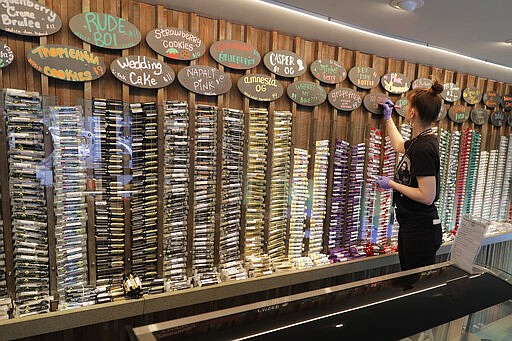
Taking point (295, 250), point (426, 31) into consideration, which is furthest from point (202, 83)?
point (426, 31)

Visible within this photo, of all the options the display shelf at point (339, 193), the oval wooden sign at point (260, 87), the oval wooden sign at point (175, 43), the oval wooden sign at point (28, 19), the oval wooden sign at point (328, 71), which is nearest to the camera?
the oval wooden sign at point (28, 19)

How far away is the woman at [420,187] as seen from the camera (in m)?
2.21

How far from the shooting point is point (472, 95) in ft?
15.1

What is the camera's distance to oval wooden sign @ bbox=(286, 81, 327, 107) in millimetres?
3236

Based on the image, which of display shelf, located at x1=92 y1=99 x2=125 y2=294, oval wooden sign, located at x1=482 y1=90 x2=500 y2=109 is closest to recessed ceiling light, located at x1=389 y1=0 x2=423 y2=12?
display shelf, located at x1=92 y1=99 x2=125 y2=294

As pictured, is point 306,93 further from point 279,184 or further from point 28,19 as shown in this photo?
point 28,19

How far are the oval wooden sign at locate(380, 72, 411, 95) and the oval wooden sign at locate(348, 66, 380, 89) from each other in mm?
113

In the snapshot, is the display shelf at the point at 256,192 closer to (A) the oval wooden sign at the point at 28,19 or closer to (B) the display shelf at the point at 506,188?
(A) the oval wooden sign at the point at 28,19

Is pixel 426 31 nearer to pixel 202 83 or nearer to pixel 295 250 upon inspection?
pixel 202 83

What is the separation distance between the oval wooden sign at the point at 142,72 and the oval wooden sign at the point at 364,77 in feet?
6.35

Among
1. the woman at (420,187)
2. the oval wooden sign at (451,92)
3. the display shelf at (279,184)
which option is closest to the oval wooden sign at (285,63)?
the display shelf at (279,184)

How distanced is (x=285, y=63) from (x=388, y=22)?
0.95 meters

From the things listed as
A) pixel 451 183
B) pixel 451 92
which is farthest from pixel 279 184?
pixel 451 92

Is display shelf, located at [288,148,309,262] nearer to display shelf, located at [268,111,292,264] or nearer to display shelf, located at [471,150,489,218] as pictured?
display shelf, located at [268,111,292,264]
